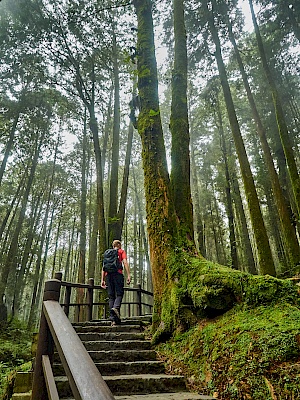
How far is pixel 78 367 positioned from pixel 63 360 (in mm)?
217

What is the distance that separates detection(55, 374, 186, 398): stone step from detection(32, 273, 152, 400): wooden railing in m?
1.41

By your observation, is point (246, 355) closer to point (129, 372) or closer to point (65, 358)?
point (129, 372)

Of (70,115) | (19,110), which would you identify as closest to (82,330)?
(19,110)

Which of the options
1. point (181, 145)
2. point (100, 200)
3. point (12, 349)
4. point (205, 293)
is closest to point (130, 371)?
point (205, 293)

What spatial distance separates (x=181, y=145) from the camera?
19.3ft

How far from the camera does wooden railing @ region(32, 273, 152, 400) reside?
3.14 feet

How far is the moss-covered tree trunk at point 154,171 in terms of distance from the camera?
452 centimetres

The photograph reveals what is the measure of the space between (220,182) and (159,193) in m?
13.1

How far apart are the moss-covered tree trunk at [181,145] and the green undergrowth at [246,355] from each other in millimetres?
1721

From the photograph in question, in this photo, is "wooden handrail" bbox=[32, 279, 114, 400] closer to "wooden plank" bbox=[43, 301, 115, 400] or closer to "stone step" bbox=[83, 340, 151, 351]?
"wooden plank" bbox=[43, 301, 115, 400]

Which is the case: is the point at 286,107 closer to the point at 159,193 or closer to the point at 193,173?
the point at 193,173

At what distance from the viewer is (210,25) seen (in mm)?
9984

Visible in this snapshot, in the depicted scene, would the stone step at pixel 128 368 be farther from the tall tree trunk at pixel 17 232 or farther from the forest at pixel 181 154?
the tall tree trunk at pixel 17 232

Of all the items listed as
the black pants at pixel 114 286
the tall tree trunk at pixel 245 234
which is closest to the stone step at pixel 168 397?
the black pants at pixel 114 286
